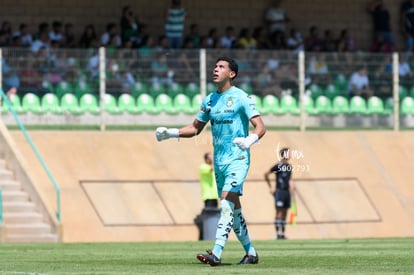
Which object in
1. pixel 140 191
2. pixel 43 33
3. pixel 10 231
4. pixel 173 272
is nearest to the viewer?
pixel 173 272

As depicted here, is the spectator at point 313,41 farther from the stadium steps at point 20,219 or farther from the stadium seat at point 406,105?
the stadium steps at point 20,219

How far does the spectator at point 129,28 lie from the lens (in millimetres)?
34000

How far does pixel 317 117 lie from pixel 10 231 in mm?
9359

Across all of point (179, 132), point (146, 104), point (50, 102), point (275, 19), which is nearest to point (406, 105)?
point (275, 19)

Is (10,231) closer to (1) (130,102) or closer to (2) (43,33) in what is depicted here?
(1) (130,102)

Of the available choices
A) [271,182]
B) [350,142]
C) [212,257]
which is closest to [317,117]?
[350,142]

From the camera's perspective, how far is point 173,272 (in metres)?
14.3

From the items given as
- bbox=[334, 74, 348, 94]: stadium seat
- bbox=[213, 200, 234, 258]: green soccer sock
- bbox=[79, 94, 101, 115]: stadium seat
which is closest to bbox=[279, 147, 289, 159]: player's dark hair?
bbox=[334, 74, 348, 94]: stadium seat

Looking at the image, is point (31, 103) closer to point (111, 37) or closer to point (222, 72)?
point (111, 37)

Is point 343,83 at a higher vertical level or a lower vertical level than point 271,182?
higher

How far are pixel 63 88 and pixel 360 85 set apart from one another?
7550 millimetres

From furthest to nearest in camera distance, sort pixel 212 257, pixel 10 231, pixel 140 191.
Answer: pixel 140 191
pixel 10 231
pixel 212 257

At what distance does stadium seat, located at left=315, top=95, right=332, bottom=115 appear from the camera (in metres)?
32.9

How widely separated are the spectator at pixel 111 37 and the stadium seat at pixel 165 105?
2.76m
